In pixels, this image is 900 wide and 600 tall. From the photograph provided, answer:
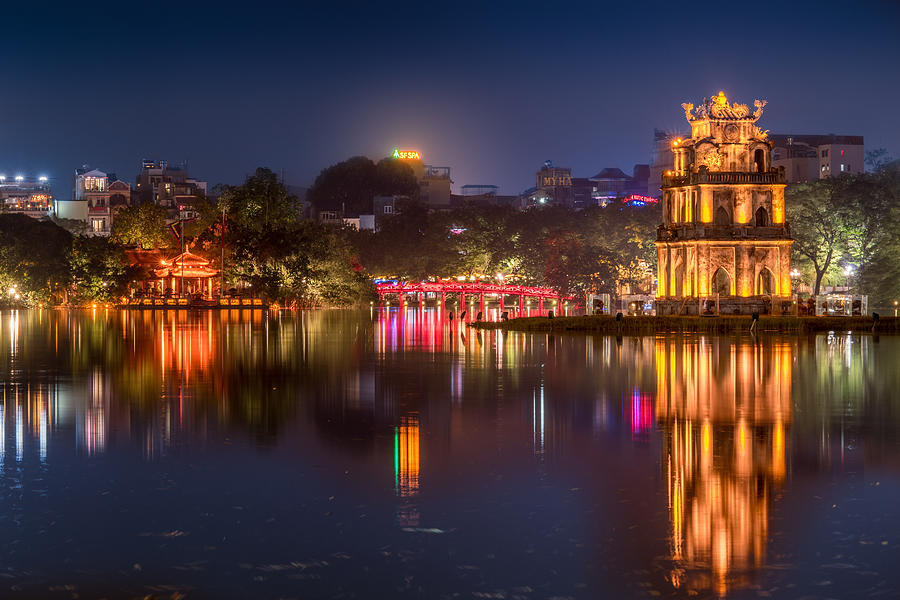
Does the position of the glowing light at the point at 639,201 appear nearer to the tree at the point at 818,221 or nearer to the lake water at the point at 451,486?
the tree at the point at 818,221

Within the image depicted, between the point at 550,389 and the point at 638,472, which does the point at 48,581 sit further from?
the point at 550,389

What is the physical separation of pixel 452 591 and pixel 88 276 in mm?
125036

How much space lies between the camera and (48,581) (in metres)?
12.6

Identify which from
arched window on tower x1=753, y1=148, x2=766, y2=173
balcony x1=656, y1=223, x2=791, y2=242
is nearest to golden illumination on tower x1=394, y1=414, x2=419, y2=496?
balcony x1=656, y1=223, x2=791, y2=242

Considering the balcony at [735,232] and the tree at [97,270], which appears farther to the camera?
the tree at [97,270]

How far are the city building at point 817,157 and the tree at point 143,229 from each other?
99.3m

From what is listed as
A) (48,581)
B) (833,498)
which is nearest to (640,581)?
(833,498)

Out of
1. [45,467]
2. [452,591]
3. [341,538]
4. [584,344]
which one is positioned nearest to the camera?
[452,591]

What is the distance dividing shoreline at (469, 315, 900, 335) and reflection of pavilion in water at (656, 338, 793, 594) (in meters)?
Answer: 25.4

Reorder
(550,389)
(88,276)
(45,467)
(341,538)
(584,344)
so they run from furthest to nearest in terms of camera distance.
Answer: (88,276)
(584,344)
(550,389)
(45,467)
(341,538)

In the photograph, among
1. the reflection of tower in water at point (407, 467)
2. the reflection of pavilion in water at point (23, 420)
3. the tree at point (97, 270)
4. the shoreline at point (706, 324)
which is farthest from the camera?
the tree at point (97, 270)

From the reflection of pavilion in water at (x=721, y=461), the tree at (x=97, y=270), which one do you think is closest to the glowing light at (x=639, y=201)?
the tree at (x=97, y=270)

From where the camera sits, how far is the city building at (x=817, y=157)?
633 ft

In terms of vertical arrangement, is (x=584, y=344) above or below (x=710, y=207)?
below
